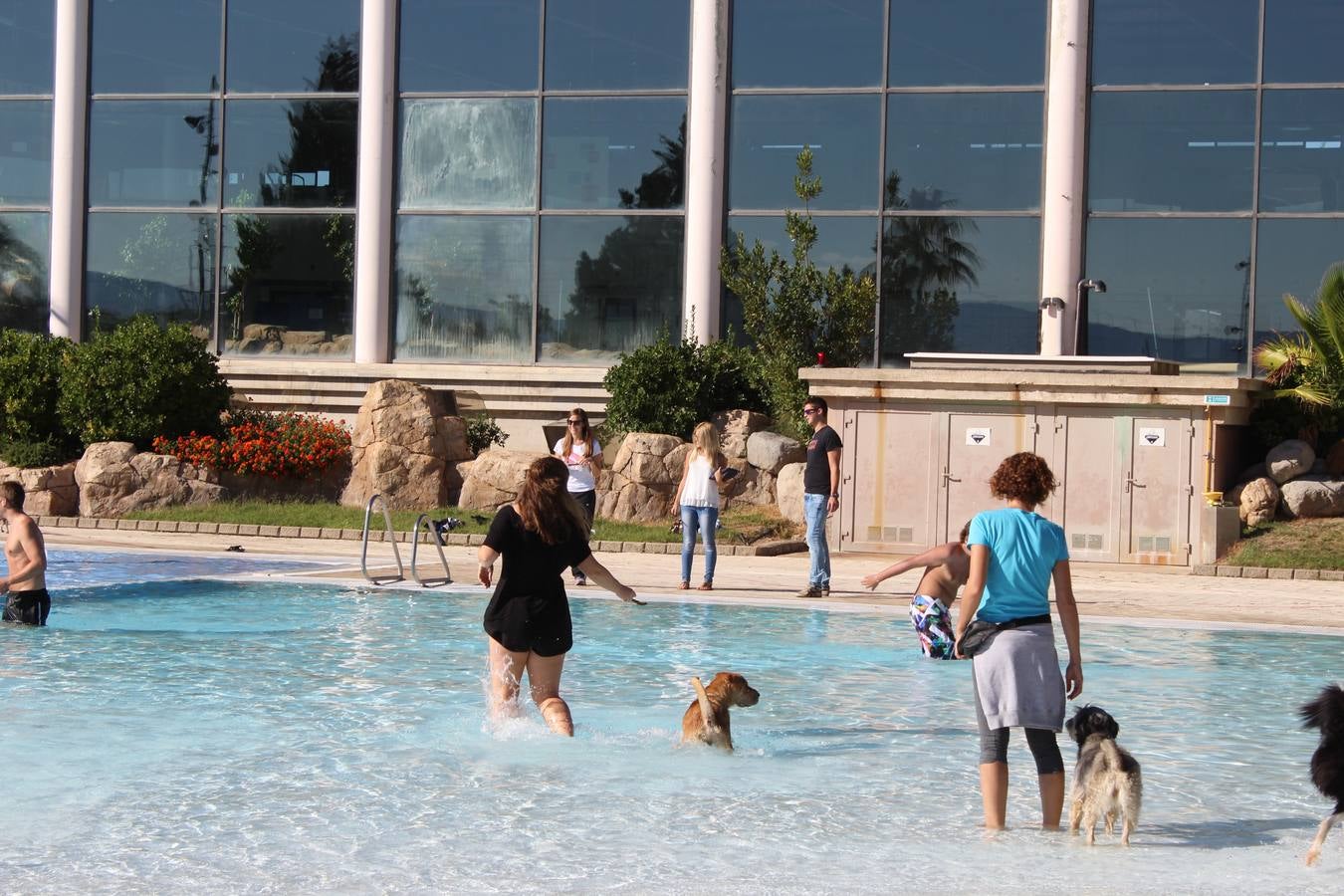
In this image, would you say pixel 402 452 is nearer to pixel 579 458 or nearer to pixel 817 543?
pixel 579 458

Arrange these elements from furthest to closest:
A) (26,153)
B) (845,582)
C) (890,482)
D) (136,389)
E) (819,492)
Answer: (26,153) < (136,389) < (890,482) < (845,582) < (819,492)

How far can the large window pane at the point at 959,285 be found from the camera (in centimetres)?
2527

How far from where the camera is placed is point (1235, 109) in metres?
24.5

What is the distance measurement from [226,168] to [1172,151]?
1590 centimetres

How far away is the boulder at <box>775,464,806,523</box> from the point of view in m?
21.9

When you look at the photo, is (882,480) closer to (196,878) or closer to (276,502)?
(276,502)

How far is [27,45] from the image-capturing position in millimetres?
29562

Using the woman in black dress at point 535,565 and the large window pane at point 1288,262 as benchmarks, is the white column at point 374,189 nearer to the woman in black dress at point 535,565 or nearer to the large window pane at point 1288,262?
the large window pane at point 1288,262

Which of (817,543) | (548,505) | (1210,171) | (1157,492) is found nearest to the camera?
(548,505)

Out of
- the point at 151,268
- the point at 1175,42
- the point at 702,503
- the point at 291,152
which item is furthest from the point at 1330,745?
the point at 151,268

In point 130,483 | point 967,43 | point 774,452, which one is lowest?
point 130,483

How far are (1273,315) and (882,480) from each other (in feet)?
25.0

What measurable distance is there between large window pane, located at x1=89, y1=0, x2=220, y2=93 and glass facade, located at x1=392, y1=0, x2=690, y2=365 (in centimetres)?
368

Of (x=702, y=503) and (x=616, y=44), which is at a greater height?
(x=616, y=44)
